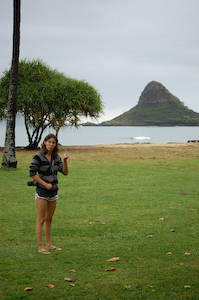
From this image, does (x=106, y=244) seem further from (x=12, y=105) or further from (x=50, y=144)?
(x=12, y=105)

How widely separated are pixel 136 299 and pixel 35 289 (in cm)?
126

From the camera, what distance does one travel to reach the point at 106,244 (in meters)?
5.75

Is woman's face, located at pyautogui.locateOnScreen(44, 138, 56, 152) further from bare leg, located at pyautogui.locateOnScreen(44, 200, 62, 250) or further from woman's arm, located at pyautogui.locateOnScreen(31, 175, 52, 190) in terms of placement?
bare leg, located at pyautogui.locateOnScreen(44, 200, 62, 250)

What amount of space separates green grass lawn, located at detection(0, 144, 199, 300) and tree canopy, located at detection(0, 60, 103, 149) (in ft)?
63.1

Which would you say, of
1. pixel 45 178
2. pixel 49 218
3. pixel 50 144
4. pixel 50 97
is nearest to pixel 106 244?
pixel 49 218

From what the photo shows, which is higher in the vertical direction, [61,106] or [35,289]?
[61,106]

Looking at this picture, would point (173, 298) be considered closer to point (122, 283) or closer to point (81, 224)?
point (122, 283)

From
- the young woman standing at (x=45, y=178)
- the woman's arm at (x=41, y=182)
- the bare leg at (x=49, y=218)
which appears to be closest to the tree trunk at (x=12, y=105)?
the bare leg at (x=49, y=218)

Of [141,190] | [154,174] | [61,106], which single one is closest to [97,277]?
[141,190]

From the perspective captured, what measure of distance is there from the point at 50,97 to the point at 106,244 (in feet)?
81.5

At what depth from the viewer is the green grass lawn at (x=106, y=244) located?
13.4ft

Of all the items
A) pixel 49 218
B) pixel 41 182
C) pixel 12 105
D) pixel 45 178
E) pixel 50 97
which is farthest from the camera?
pixel 50 97

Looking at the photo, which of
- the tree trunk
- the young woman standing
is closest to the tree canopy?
the tree trunk

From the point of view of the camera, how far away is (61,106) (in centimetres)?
2962
